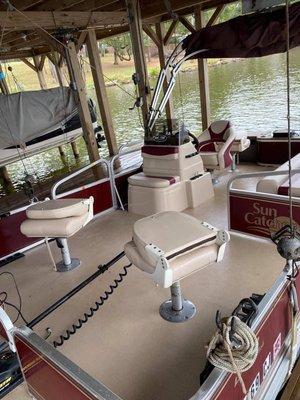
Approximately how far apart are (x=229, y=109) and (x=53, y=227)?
1085 centimetres

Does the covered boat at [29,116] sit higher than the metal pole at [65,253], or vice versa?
the covered boat at [29,116]

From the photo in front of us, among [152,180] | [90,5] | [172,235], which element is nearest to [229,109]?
[90,5]

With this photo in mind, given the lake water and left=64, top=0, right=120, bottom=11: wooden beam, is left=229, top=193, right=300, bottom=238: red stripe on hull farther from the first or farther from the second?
the lake water

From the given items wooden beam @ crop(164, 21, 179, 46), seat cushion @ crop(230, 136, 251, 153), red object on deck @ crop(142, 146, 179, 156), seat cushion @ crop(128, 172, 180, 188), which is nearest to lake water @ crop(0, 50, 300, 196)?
wooden beam @ crop(164, 21, 179, 46)

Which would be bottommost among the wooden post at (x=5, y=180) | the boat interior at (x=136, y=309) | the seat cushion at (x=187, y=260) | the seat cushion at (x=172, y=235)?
the wooden post at (x=5, y=180)

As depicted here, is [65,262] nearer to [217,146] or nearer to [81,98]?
[81,98]

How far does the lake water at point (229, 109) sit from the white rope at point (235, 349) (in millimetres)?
5853

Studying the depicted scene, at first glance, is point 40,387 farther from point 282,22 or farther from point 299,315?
point 282,22

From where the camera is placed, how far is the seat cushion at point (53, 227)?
8.41 ft

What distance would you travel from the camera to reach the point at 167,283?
1.72 metres

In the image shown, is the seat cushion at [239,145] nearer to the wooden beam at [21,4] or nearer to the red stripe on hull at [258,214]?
the red stripe on hull at [258,214]

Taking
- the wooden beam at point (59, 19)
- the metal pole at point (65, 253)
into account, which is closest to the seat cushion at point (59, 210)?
the metal pole at point (65, 253)

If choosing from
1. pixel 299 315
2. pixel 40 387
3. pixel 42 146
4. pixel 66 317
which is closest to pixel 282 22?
pixel 299 315

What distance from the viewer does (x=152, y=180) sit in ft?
13.1
